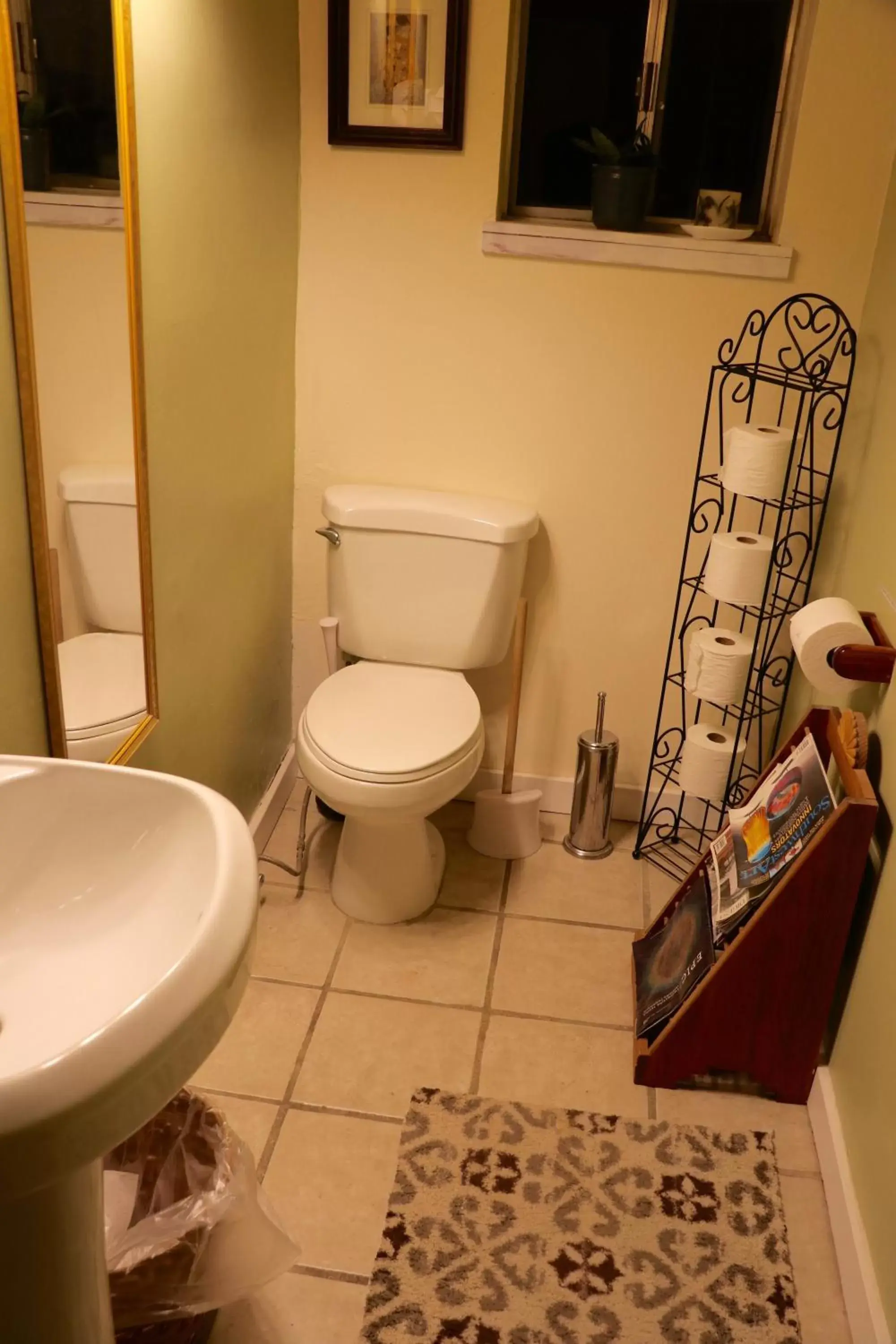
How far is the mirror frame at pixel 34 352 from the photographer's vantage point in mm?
1245

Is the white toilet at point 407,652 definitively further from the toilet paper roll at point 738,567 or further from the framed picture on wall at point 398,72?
the framed picture on wall at point 398,72

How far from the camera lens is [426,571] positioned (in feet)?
7.86

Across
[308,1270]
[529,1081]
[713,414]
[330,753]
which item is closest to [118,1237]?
[308,1270]

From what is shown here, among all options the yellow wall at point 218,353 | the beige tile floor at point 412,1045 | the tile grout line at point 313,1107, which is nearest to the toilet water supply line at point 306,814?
the beige tile floor at point 412,1045

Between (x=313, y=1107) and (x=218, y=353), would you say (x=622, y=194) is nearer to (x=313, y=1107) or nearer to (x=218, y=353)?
(x=218, y=353)

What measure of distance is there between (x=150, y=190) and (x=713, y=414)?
4.09ft

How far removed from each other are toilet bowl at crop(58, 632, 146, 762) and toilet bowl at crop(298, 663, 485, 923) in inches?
16.5

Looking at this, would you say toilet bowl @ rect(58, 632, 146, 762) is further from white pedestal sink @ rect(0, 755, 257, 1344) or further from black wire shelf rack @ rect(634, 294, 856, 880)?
black wire shelf rack @ rect(634, 294, 856, 880)

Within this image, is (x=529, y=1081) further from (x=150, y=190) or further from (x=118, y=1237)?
(x=150, y=190)

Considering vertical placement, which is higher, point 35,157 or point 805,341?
point 35,157

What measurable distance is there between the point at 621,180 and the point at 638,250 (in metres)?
0.14

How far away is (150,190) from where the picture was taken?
1.65 meters

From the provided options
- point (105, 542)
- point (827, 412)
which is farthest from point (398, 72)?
point (105, 542)

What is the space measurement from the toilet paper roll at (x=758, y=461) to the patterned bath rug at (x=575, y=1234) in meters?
1.17
